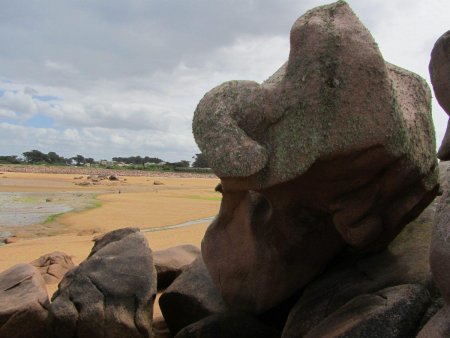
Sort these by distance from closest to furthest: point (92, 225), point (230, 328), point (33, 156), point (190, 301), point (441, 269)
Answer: point (441, 269) → point (230, 328) → point (190, 301) → point (92, 225) → point (33, 156)

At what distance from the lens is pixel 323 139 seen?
138 inches

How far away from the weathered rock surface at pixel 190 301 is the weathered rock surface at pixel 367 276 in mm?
1058

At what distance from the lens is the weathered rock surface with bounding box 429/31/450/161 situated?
10.5ft

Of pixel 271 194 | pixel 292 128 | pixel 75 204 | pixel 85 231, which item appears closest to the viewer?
pixel 292 128

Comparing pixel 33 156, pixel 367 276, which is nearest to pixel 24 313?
pixel 367 276

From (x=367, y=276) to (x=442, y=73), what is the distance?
1696 millimetres

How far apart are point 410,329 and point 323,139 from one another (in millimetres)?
1293

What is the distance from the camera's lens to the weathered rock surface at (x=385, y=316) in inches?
133

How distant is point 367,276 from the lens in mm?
4207

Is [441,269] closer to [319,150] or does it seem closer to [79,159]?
[319,150]

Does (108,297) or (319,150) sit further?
(108,297)

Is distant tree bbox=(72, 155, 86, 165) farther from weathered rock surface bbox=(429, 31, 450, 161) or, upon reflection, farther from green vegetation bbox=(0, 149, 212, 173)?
weathered rock surface bbox=(429, 31, 450, 161)

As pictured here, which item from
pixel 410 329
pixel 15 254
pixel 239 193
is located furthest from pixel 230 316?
pixel 15 254

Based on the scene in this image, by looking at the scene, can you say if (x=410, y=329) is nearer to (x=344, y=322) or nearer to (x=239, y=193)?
(x=344, y=322)
